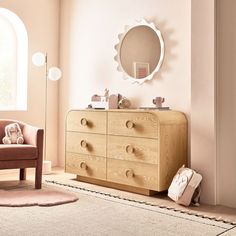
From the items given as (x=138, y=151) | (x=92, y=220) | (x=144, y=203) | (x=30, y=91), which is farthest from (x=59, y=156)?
(x=92, y=220)

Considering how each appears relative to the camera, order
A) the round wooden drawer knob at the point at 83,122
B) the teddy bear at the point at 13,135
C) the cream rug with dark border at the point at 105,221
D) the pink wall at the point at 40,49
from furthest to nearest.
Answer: the pink wall at the point at 40,49
the round wooden drawer knob at the point at 83,122
the teddy bear at the point at 13,135
the cream rug with dark border at the point at 105,221

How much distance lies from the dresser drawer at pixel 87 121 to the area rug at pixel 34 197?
Answer: 2.52ft

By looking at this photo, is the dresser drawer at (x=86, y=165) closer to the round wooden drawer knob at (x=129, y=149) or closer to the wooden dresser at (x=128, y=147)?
the wooden dresser at (x=128, y=147)

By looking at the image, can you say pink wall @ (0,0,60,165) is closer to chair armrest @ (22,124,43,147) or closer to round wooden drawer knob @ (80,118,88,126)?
chair armrest @ (22,124,43,147)

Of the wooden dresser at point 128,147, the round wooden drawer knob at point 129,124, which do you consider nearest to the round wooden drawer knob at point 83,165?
the wooden dresser at point 128,147

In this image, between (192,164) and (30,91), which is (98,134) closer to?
(192,164)

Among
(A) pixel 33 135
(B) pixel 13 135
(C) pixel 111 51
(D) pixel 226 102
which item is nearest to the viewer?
(D) pixel 226 102

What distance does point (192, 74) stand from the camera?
133 inches

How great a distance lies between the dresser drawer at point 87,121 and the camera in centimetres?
390

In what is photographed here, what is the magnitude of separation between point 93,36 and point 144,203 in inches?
93.0

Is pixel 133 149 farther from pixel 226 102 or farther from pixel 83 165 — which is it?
pixel 226 102

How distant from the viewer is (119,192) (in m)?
3.65

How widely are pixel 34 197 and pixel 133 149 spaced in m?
1.01

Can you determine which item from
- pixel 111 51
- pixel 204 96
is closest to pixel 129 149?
pixel 204 96
